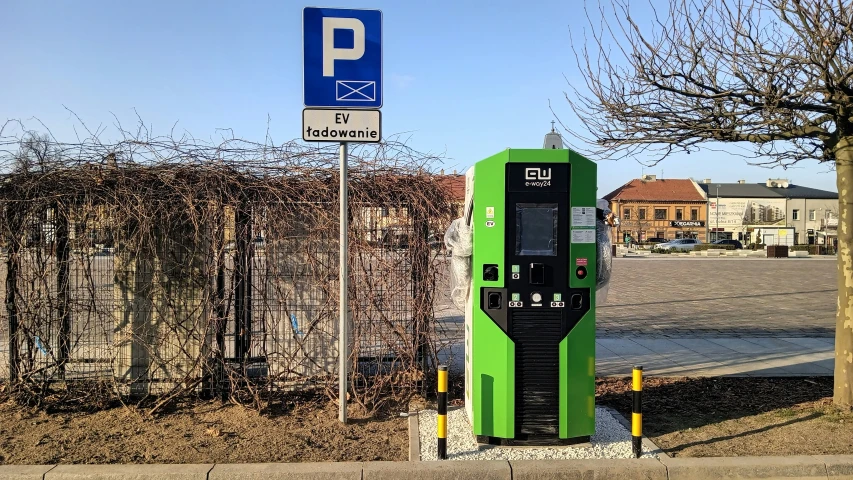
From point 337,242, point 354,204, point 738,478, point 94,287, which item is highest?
point 354,204

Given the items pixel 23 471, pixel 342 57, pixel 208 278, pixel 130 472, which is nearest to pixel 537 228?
pixel 342 57

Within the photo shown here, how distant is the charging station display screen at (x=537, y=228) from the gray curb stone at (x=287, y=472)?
204 cm

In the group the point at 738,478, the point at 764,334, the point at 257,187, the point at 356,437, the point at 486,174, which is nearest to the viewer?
the point at 738,478

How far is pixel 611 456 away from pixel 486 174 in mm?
2352

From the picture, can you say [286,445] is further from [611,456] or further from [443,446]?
[611,456]

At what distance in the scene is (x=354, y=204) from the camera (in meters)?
5.83

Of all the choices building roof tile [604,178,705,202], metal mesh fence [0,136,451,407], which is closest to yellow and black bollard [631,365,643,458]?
metal mesh fence [0,136,451,407]

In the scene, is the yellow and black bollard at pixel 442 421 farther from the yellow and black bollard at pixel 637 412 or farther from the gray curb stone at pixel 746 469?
the gray curb stone at pixel 746 469

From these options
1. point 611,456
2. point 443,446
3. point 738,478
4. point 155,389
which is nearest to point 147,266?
point 155,389

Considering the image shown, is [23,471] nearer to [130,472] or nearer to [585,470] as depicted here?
[130,472]

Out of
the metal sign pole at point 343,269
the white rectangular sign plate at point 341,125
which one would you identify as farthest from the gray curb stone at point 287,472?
the white rectangular sign plate at point 341,125

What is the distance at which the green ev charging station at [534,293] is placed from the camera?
4.76 m

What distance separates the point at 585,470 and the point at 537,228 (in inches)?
70.9

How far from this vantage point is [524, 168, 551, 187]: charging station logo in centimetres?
474
